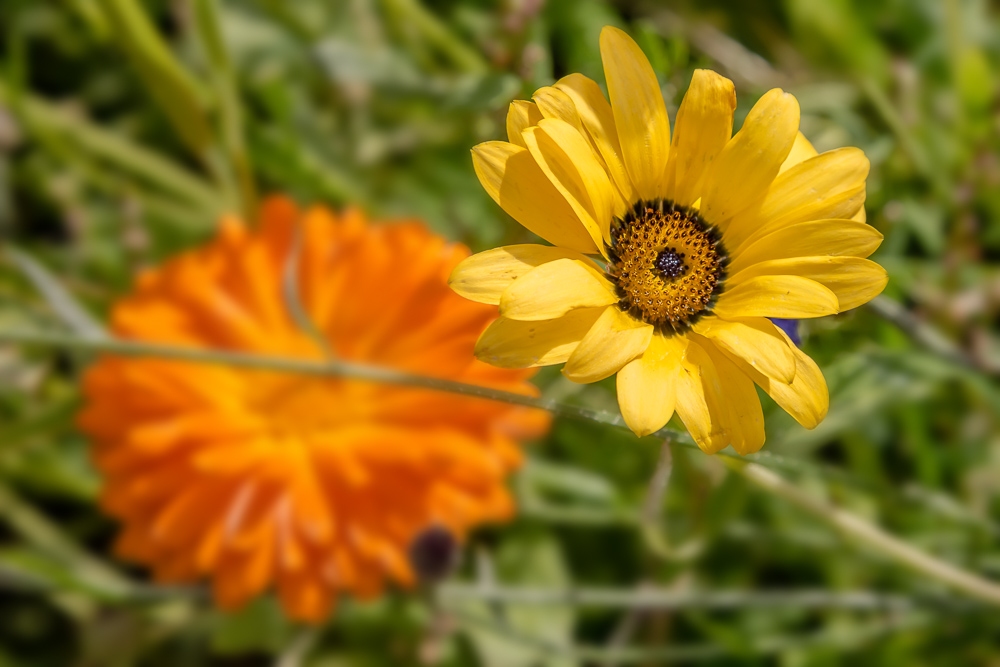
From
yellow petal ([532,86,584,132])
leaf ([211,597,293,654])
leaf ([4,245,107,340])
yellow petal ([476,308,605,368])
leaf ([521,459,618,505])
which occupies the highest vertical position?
leaf ([521,459,618,505])

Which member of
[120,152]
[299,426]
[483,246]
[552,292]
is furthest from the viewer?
[120,152]

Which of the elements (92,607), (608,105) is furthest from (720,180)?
(92,607)

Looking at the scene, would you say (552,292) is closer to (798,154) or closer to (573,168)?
(573,168)

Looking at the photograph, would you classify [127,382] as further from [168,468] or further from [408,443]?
[408,443]

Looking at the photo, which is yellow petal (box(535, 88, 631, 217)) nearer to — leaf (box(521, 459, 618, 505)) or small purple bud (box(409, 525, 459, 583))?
small purple bud (box(409, 525, 459, 583))

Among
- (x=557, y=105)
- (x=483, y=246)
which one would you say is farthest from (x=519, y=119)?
(x=483, y=246)

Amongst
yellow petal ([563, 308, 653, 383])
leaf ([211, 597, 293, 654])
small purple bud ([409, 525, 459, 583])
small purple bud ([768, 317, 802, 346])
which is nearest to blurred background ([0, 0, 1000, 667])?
leaf ([211, 597, 293, 654])

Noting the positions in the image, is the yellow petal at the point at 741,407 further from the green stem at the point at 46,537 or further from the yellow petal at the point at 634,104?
the green stem at the point at 46,537

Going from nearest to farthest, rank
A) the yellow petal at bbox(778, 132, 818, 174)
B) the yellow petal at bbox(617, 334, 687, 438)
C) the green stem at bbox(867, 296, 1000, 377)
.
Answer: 1. the yellow petal at bbox(617, 334, 687, 438)
2. the yellow petal at bbox(778, 132, 818, 174)
3. the green stem at bbox(867, 296, 1000, 377)
